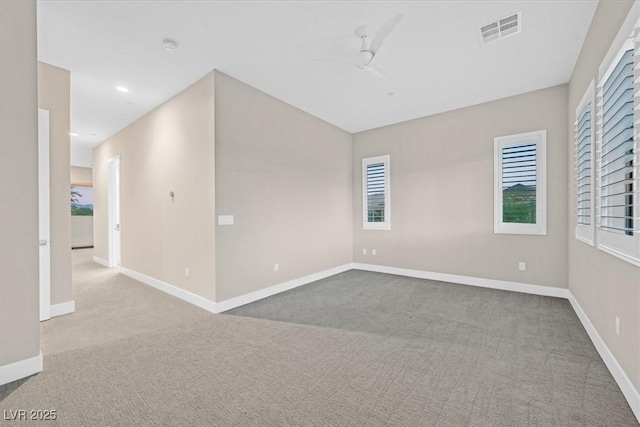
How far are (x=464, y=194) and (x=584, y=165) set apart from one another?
187 cm

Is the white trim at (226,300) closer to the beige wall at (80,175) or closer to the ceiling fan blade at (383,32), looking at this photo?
the ceiling fan blade at (383,32)

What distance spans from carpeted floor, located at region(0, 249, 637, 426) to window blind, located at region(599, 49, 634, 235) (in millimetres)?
1206

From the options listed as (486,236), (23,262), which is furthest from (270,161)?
(486,236)

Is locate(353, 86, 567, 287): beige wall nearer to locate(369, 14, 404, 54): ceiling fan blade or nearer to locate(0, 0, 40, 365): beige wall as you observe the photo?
locate(369, 14, 404, 54): ceiling fan blade

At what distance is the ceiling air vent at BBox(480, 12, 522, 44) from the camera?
8.59 feet

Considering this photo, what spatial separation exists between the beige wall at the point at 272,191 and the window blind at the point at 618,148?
145 inches

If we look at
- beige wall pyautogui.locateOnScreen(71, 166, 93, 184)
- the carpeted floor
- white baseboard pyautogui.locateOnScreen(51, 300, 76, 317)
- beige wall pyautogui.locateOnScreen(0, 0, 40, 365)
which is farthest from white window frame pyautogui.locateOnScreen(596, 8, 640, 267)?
beige wall pyautogui.locateOnScreen(71, 166, 93, 184)

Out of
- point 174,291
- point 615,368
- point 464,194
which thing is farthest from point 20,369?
point 464,194

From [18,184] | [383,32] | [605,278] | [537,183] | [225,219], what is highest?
[383,32]

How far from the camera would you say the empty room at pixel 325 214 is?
75.2 inches

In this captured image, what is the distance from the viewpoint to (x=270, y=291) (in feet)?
13.8

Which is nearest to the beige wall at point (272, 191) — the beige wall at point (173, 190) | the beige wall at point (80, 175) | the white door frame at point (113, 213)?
the beige wall at point (173, 190)

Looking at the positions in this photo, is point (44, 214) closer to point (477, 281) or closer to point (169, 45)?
point (169, 45)

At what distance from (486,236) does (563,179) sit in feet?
4.24
